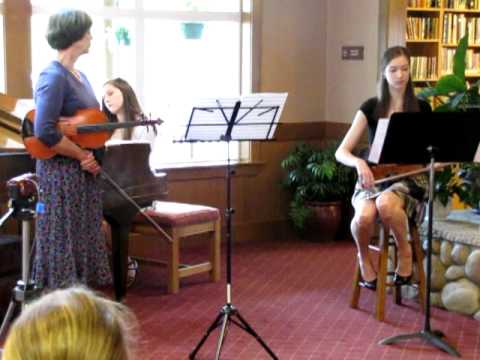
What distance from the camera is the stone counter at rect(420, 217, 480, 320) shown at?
4.36 metres

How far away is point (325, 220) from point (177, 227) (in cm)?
179

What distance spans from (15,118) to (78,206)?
0.65 metres

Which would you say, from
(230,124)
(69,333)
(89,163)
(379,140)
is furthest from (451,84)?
(69,333)

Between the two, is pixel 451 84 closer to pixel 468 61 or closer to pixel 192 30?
pixel 192 30

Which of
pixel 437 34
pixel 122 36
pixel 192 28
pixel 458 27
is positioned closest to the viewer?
pixel 122 36

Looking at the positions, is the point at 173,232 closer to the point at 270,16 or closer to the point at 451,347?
the point at 451,347

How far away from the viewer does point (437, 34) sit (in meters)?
7.18

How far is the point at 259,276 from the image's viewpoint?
5.21 m

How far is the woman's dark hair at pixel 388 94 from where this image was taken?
14.1ft

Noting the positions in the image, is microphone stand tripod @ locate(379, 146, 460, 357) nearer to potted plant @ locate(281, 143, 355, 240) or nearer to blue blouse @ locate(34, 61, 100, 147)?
blue blouse @ locate(34, 61, 100, 147)

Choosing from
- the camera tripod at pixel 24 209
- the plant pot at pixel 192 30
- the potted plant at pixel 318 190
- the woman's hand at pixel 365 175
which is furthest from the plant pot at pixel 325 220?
the camera tripod at pixel 24 209

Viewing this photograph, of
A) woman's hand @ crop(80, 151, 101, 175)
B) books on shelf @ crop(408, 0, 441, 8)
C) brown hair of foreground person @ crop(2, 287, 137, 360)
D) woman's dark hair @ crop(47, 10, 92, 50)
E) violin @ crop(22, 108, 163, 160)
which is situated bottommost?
woman's hand @ crop(80, 151, 101, 175)

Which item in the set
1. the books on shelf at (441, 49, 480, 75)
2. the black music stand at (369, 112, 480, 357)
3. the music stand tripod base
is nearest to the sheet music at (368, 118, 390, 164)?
the black music stand at (369, 112, 480, 357)

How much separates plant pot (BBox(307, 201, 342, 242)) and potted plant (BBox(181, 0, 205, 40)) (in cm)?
154
